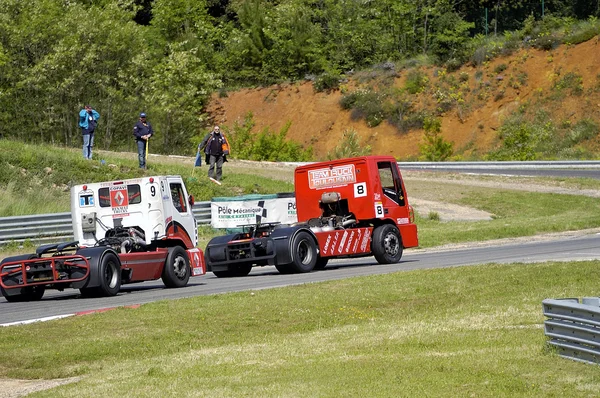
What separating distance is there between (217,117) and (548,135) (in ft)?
85.7

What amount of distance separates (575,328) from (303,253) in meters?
12.4

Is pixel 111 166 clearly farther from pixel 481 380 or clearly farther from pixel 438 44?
pixel 438 44

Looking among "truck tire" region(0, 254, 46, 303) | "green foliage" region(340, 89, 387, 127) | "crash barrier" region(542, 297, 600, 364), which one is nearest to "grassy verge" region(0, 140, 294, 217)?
"truck tire" region(0, 254, 46, 303)

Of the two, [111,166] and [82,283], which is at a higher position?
[111,166]

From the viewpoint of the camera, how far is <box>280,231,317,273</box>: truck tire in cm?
2070

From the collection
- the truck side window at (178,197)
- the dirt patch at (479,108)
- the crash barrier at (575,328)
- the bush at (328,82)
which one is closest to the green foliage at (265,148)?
the dirt patch at (479,108)

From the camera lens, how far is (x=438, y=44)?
6812 centimetres

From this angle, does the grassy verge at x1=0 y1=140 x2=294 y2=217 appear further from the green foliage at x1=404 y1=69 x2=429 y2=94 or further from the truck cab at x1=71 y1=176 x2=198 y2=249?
the green foliage at x1=404 y1=69 x2=429 y2=94

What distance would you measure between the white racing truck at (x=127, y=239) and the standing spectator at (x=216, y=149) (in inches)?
575

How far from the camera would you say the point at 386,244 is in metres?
22.6

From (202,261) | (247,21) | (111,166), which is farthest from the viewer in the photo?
(247,21)

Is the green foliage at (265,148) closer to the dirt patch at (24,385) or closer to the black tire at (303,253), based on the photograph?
the black tire at (303,253)

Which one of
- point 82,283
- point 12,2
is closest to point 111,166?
point 82,283

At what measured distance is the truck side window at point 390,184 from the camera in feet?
75.5
